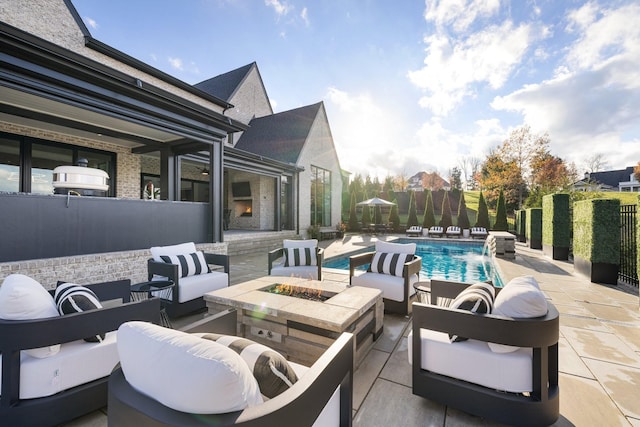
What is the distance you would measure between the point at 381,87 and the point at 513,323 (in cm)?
967

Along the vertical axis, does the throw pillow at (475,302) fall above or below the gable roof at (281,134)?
below

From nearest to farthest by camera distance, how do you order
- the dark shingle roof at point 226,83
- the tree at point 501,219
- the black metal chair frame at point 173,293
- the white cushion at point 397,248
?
the black metal chair frame at point 173,293
the white cushion at point 397,248
the dark shingle roof at point 226,83
the tree at point 501,219

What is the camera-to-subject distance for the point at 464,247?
41.6ft

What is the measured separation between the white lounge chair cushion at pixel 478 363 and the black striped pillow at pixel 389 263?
1985 mm

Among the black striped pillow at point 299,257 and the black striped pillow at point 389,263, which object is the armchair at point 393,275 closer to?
the black striped pillow at point 389,263

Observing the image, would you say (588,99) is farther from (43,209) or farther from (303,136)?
(43,209)

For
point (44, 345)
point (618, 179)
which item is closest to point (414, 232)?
point (44, 345)

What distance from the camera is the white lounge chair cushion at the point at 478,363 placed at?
Answer: 5.99ft

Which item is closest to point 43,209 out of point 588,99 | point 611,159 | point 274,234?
point 274,234

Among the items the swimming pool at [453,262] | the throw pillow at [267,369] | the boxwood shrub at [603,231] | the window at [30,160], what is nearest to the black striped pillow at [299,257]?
the swimming pool at [453,262]

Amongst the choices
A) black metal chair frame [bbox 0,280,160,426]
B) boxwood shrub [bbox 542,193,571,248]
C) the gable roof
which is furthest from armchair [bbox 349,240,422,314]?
the gable roof

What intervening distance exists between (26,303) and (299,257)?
3.69 m

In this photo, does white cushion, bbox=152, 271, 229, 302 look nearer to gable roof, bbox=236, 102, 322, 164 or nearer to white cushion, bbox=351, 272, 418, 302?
white cushion, bbox=351, 272, 418, 302

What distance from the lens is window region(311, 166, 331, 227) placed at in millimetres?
15047
